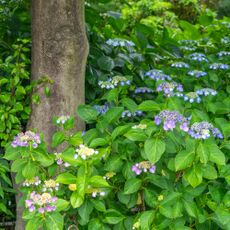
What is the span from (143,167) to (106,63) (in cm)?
116

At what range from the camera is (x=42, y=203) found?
1.58m

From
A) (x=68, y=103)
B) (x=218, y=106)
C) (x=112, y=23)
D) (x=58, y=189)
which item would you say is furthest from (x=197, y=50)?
(x=58, y=189)

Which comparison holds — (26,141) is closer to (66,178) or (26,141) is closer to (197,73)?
(66,178)

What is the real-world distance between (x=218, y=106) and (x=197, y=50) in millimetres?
1131

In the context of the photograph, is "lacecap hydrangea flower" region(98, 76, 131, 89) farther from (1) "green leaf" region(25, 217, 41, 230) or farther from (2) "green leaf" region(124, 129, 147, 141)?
(1) "green leaf" region(25, 217, 41, 230)

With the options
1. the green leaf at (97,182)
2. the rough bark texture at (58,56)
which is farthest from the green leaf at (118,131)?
the rough bark texture at (58,56)

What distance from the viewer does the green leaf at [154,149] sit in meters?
1.59

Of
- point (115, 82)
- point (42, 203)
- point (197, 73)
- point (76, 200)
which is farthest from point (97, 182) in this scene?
point (197, 73)

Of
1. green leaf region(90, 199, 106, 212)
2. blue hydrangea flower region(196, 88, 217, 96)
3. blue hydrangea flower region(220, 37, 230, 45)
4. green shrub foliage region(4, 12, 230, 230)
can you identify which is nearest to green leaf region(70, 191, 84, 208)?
green shrub foliage region(4, 12, 230, 230)

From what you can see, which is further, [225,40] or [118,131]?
[225,40]

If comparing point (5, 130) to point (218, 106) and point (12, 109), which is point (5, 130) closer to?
point (12, 109)

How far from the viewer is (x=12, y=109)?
2227 millimetres

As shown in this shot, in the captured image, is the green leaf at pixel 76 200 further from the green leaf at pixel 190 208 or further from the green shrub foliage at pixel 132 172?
the green leaf at pixel 190 208

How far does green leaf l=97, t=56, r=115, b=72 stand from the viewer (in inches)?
108
